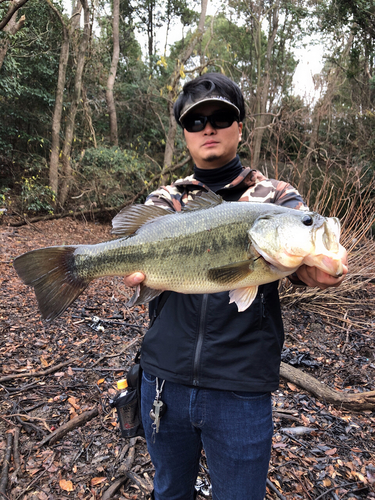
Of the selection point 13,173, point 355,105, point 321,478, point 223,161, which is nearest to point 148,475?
point 321,478

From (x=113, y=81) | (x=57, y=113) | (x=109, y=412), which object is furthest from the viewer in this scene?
(x=113, y=81)

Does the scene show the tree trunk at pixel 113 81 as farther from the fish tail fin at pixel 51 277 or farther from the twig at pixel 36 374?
the fish tail fin at pixel 51 277

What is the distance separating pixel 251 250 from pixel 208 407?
0.89 m

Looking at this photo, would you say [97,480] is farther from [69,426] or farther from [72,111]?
[72,111]

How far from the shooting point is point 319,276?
165cm

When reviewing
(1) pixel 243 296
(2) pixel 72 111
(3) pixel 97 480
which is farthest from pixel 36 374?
(2) pixel 72 111

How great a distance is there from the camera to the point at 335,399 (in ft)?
12.4

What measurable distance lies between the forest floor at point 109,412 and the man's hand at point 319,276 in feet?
6.92

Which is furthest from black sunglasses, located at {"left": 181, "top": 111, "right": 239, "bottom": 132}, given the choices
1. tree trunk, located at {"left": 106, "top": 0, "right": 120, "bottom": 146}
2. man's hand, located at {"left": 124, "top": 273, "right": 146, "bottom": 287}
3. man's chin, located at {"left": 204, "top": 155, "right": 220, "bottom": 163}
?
tree trunk, located at {"left": 106, "top": 0, "right": 120, "bottom": 146}

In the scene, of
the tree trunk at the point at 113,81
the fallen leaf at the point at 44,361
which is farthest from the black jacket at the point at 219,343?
the tree trunk at the point at 113,81

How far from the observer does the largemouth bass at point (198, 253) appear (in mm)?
1578

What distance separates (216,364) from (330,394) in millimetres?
2882

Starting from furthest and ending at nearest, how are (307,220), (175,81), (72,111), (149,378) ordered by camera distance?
1. (72,111)
2. (175,81)
3. (149,378)
4. (307,220)

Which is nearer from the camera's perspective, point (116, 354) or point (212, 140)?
point (212, 140)
